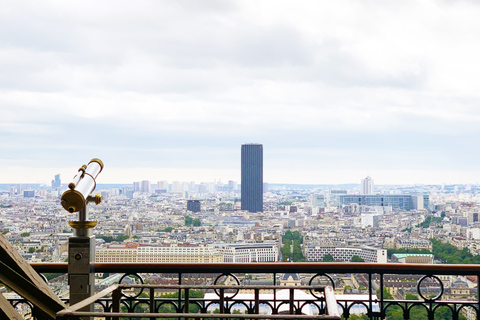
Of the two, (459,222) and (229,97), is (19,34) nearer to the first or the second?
(459,222)

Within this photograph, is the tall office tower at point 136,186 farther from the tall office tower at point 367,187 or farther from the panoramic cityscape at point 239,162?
the tall office tower at point 367,187

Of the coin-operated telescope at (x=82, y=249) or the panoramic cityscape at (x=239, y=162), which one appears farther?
the panoramic cityscape at (x=239, y=162)

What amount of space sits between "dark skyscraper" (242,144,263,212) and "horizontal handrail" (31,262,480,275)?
2875 cm

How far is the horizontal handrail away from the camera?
5.63ft

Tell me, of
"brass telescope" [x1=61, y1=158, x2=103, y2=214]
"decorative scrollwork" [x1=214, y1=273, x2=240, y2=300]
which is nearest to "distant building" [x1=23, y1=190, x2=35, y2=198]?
"decorative scrollwork" [x1=214, y1=273, x2=240, y2=300]

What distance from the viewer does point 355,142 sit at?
134 feet

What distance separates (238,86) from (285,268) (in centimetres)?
2751

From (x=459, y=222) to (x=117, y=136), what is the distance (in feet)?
74.0

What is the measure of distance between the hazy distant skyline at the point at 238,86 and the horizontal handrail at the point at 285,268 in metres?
0.41

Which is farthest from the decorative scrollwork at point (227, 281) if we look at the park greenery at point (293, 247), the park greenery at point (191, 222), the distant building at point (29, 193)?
the park greenery at point (191, 222)

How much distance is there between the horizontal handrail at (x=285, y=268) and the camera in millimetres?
1715

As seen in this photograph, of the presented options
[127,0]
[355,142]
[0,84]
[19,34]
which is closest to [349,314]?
[127,0]

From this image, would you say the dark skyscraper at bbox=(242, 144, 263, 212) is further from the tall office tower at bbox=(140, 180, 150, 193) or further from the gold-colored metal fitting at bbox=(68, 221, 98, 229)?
the gold-colored metal fitting at bbox=(68, 221, 98, 229)

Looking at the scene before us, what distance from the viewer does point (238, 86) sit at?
28.7 m
